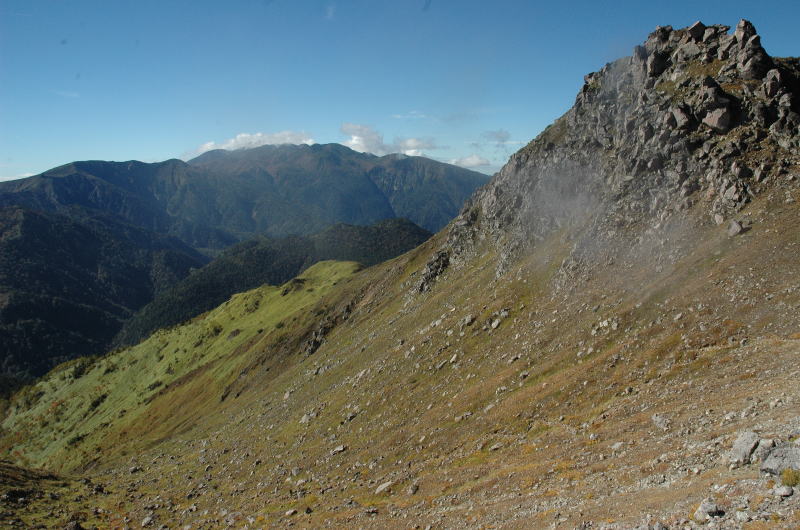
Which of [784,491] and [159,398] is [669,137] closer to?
[784,491]

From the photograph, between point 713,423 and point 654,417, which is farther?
point 654,417

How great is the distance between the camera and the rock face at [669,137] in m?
48.0

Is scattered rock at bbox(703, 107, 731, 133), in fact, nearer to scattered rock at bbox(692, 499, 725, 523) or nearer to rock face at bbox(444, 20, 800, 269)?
rock face at bbox(444, 20, 800, 269)

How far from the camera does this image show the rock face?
158ft

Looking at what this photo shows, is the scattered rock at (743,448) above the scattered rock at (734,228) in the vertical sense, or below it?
below

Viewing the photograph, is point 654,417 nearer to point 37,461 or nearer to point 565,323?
point 565,323

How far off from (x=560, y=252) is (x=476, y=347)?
19413mm

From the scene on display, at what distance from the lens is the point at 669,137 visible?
182 feet

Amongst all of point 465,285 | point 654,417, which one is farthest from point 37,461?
point 654,417

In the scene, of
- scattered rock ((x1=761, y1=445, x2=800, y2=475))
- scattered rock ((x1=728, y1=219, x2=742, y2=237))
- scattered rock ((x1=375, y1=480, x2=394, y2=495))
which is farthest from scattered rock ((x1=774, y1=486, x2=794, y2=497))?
scattered rock ((x1=728, y1=219, x2=742, y2=237))

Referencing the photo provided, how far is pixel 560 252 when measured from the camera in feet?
212

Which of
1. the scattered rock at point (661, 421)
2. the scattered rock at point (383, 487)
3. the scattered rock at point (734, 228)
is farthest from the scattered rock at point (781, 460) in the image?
the scattered rock at point (734, 228)

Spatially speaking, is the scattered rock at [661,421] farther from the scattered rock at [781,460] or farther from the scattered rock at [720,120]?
the scattered rock at [720,120]

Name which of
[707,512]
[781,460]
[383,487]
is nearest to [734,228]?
[781,460]
